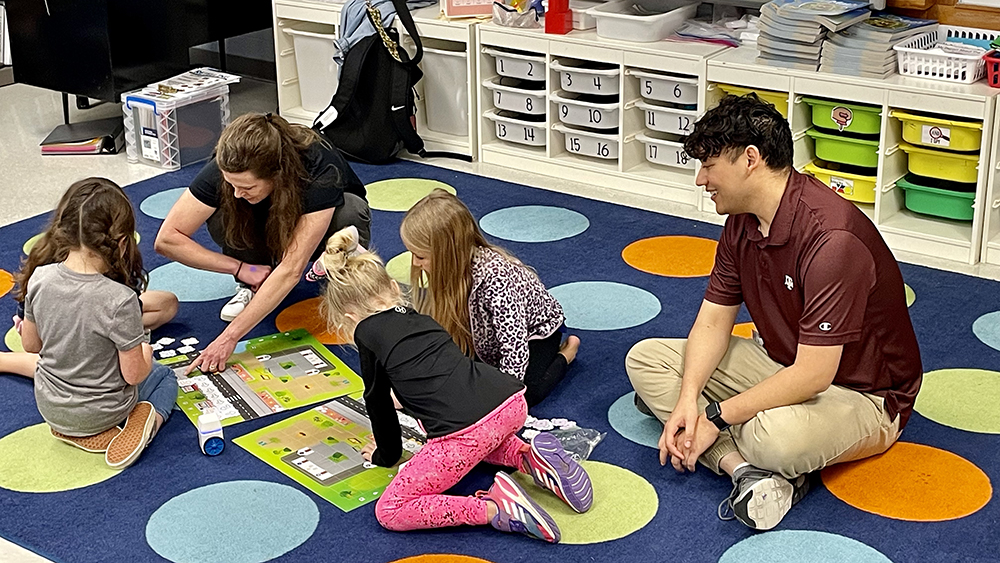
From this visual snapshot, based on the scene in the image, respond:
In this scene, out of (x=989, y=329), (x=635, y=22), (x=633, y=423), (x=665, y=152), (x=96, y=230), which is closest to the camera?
(x=96, y=230)

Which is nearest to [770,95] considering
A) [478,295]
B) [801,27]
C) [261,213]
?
[801,27]

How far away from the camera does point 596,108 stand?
409cm

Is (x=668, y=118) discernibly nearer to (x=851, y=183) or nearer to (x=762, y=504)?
(x=851, y=183)

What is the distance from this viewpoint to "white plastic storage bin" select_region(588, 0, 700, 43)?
3.91 meters

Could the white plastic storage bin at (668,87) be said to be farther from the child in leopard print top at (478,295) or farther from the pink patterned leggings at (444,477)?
the pink patterned leggings at (444,477)

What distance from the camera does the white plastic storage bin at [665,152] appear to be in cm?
401

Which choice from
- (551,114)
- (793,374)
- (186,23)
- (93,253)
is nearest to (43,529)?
(93,253)

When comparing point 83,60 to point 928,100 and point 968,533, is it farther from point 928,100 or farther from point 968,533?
point 968,533

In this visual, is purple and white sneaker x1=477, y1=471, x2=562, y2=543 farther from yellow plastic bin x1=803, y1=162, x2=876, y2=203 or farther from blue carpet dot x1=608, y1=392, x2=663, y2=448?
yellow plastic bin x1=803, y1=162, x2=876, y2=203

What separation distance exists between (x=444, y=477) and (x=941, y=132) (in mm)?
1956

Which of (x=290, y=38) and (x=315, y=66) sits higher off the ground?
(x=290, y=38)

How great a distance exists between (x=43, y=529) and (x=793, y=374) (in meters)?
1.49

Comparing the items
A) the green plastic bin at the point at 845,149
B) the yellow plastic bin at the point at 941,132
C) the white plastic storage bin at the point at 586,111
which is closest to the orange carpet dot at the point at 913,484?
the yellow plastic bin at the point at 941,132

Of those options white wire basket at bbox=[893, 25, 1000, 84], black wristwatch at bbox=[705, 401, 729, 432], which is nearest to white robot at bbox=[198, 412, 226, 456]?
black wristwatch at bbox=[705, 401, 729, 432]
